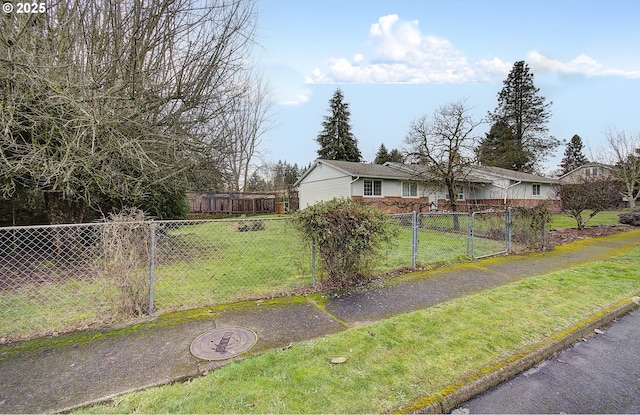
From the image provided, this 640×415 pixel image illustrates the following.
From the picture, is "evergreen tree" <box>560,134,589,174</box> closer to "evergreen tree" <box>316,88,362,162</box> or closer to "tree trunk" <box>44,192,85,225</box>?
"evergreen tree" <box>316,88,362,162</box>

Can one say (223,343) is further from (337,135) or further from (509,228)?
(337,135)

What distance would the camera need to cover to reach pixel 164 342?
9.68ft

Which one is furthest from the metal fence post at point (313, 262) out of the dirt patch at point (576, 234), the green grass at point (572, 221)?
the green grass at point (572, 221)

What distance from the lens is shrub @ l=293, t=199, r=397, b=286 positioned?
14.7ft

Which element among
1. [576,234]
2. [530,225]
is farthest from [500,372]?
[576,234]

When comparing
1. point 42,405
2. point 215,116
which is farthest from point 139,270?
point 215,116

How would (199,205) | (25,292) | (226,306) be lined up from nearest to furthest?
1. (226,306)
2. (25,292)
3. (199,205)

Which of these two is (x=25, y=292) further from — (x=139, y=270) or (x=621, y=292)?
(x=621, y=292)

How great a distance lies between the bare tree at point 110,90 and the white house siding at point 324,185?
11.1m

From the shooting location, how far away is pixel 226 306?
395cm

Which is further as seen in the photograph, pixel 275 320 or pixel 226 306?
pixel 226 306

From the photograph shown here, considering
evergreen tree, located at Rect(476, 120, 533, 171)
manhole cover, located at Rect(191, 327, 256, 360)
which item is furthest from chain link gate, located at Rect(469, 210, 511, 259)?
evergreen tree, located at Rect(476, 120, 533, 171)

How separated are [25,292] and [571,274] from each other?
963 centimetres

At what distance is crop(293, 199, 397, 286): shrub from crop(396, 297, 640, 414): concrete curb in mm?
2461
